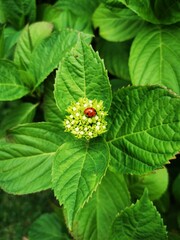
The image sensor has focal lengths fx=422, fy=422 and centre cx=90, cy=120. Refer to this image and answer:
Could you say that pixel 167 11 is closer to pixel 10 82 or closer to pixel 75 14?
pixel 75 14

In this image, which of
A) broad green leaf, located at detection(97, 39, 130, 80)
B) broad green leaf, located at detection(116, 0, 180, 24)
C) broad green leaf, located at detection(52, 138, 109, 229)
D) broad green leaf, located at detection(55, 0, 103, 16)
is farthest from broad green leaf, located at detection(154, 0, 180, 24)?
broad green leaf, located at detection(52, 138, 109, 229)

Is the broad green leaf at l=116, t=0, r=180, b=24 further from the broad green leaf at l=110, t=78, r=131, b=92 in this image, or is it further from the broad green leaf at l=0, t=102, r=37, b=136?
the broad green leaf at l=0, t=102, r=37, b=136

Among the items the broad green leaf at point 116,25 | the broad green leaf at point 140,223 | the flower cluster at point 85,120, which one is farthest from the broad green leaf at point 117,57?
the broad green leaf at point 140,223

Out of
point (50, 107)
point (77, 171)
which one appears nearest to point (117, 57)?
point (50, 107)

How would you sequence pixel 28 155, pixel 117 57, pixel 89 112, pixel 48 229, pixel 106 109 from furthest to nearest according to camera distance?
pixel 48 229, pixel 117 57, pixel 28 155, pixel 106 109, pixel 89 112

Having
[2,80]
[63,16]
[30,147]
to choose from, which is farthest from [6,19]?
[30,147]

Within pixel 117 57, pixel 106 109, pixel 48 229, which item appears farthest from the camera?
pixel 48 229

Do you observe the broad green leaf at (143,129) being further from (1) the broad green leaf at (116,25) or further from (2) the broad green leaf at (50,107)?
(1) the broad green leaf at (116,25)
